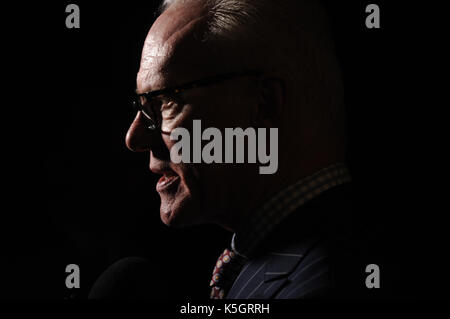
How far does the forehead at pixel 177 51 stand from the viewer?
1.30 m

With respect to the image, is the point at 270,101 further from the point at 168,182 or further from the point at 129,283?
the point at 129,283

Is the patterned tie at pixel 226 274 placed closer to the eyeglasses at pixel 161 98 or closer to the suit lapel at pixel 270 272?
the suit lapel at pixel 270 272

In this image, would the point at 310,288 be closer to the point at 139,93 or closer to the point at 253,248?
the point at 253,248

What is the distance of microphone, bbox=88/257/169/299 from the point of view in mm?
1366

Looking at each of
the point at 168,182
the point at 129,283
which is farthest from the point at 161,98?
the point at 129,283

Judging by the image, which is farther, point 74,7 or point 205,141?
point 74,7

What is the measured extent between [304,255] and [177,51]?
610 mm

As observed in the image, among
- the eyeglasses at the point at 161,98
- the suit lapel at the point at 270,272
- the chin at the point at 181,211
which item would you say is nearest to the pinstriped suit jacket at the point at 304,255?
the suit lapel at the point at 270,272

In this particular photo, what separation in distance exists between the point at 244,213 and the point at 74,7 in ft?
3.17

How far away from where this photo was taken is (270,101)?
1310 millimetres

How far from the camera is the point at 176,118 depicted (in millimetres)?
1342

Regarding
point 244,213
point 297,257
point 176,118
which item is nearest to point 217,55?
point 176,118

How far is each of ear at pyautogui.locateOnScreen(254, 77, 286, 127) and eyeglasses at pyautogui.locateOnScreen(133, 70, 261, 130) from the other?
0.04 metres

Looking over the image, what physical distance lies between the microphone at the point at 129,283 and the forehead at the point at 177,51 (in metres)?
0.51
